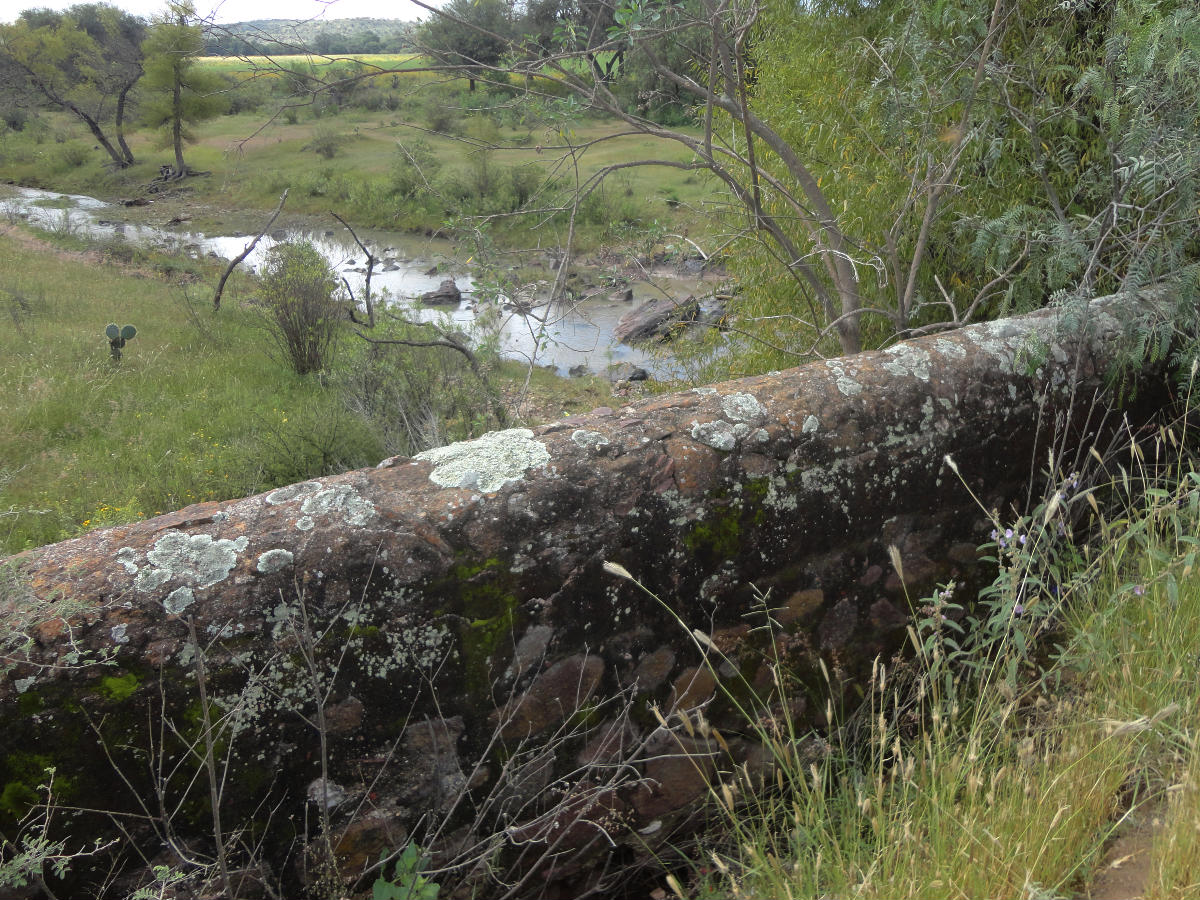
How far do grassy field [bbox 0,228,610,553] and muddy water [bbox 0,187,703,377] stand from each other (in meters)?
1.44

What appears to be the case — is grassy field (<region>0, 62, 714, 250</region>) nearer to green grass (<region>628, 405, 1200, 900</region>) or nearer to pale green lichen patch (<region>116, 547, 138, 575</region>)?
green grass (<region>628, 405, 1200, 900</region>)

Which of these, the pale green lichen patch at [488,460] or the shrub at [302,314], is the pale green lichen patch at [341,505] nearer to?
the pale green lichen patch at [488,460]

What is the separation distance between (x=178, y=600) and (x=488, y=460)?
0.72 metres

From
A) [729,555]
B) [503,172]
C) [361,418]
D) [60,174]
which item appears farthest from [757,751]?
[60,174]

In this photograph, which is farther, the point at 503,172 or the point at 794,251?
the point at 503,172

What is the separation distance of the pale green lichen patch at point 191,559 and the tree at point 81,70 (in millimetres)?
A: 38393

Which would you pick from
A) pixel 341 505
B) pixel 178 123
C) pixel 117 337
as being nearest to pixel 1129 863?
pixel 341 505

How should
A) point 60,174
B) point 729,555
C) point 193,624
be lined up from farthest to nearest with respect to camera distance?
point 60,174 → point 729,555 → point 193,624

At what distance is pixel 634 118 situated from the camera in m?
4.62

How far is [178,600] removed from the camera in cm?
157

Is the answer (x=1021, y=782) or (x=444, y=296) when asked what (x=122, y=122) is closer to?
(x=444, y=296)

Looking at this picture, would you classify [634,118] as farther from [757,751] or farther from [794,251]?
[757,751]

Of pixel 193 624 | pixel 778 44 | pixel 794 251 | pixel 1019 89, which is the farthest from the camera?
pixel 778 44

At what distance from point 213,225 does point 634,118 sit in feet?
87.8
